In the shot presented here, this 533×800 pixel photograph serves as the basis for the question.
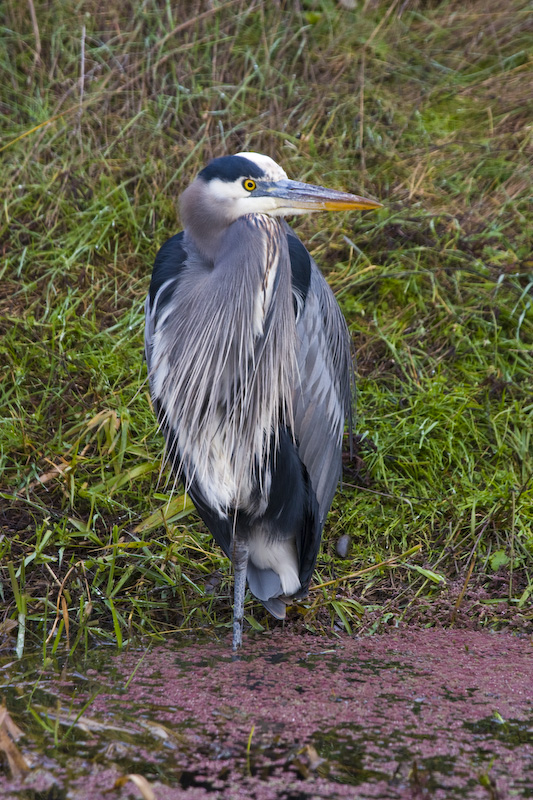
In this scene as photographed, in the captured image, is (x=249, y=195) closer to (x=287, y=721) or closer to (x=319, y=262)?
(x=287, y=721)

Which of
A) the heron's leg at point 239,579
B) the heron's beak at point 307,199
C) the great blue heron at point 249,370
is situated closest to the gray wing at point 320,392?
the great blue heron at point 249,370

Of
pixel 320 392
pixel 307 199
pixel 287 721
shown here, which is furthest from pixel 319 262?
pixel 287 721

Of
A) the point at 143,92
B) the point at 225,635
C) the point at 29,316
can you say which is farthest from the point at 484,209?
the point at 225,635

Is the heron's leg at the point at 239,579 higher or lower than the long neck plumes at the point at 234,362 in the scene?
lower

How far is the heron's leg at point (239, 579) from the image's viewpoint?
2889 mm

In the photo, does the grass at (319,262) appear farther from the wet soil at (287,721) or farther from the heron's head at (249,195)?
the heron's head at (249,195)

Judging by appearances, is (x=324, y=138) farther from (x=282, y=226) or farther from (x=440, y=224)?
(x=282, y=226)

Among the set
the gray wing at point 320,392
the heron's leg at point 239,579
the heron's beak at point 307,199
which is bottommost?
the heron's leg at point 239,579

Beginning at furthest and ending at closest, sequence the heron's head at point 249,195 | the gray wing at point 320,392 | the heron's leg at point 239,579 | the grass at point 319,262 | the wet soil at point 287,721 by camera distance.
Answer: the grass at point 319,262
the gray wing at point 320,392
the heron's leg at point 239,579
the heron's head at point 249,195
the wet soil at point 287,721

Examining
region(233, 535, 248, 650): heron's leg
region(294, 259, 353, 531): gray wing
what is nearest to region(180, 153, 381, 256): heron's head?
region(294, 259, 353, 531): gray wing

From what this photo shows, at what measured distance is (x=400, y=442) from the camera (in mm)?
3670

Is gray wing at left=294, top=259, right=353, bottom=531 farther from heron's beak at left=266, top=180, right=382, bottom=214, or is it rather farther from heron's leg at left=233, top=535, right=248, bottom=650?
heron's beak at left=266, top=180, right=382, bottom=214

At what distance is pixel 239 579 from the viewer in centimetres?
295

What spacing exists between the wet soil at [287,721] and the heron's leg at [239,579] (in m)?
0.09
